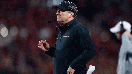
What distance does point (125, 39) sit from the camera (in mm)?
3051

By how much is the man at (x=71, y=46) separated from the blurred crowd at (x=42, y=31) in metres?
2.21

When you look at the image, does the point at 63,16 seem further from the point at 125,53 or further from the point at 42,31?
the point at 42,31

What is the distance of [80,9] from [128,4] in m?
1.31

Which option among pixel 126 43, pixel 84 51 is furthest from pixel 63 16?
pixel 126 43

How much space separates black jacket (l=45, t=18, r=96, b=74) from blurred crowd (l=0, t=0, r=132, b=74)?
2.27 meters

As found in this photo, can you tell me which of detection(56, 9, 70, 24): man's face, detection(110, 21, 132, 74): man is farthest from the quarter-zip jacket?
detection(56, 9, 70, 24): man's face

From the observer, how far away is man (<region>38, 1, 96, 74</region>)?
181 cm

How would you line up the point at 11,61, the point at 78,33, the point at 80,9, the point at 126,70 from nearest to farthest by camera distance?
the point at 78,33 → the point at 126,70 → the point at 80,9 → the point at 11,61

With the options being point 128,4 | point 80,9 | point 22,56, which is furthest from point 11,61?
point 128,4

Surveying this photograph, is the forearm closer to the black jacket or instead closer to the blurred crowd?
the black jacket

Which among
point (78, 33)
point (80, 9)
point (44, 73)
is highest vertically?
point (80, 9)

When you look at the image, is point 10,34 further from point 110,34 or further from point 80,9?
point 110,34

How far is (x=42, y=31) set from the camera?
4289 mm

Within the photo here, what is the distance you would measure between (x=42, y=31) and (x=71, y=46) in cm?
252
